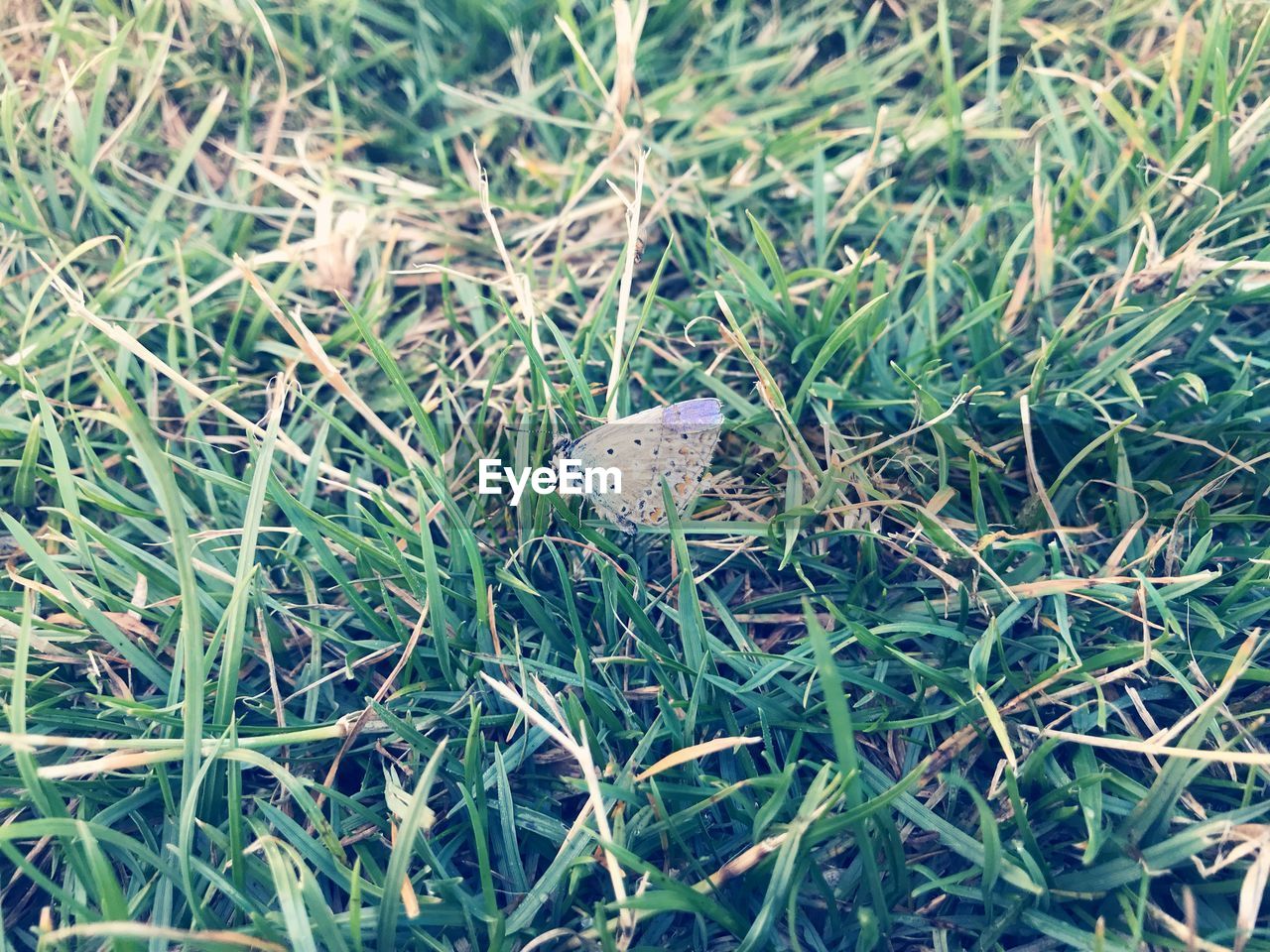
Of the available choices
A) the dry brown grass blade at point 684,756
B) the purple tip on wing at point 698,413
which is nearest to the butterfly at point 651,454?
the purple tip on wing at point 698,413

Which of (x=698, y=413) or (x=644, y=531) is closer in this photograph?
(x=698, y=413)

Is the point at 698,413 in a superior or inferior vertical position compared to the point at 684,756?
superior

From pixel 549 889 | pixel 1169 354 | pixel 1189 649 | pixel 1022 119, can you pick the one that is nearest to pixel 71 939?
pixel 549 889

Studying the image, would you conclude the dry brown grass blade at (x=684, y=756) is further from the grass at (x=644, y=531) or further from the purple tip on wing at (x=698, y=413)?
the purple tip on wing at (x=698, y=413)

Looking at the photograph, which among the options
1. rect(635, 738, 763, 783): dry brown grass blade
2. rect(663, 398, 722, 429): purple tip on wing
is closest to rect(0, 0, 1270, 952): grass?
rect(635, 738, 763, 783): dry brown grass blade

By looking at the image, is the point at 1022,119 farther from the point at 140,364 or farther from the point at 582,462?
the point at 140,364

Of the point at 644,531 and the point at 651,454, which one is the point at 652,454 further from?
the point at 644,531

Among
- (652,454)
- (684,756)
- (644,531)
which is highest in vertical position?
(652,454)

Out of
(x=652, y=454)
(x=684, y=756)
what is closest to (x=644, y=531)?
(x=652, y=454)
